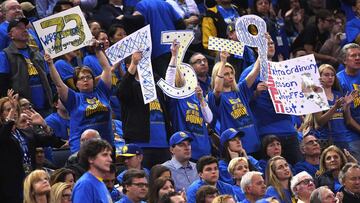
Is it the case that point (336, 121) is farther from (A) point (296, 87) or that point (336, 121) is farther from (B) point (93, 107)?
(B) point (93, 107)

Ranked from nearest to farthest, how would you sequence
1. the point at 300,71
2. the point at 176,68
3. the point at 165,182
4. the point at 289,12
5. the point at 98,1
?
the point at 165,182, the point at 176,68, the point at 300,71, the point at 98,1, the point at 289,12

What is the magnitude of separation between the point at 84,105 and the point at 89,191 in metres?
3.88

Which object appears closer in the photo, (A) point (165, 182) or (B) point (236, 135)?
(A) point (165, 182)

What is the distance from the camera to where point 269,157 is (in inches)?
591

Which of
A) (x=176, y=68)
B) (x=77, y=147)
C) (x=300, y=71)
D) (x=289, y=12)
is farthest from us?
(x=289, y=12)

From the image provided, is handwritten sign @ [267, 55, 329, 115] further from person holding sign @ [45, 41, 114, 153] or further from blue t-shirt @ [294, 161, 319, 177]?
person holding sign @ [45, 41, 114, 153]

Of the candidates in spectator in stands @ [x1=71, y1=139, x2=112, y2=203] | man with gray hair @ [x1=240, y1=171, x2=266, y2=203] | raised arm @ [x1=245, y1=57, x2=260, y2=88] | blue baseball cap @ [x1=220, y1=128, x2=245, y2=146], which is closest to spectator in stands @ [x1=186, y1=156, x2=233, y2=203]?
man with gray hair @ [x1=240, y1=171, x2=266, y2=203]

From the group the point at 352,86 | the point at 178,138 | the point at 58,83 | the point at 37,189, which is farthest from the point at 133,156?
the point at 352,86

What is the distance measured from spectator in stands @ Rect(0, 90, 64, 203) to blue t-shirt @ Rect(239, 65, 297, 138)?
2927 mm

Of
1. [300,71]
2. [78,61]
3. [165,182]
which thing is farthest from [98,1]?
[165,182]

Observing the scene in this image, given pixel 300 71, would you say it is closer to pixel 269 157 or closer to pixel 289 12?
pixel 269 157

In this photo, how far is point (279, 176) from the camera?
46.4 feet

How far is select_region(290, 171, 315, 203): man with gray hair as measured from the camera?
45.0 feet

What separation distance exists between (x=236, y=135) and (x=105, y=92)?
1.45 metres
